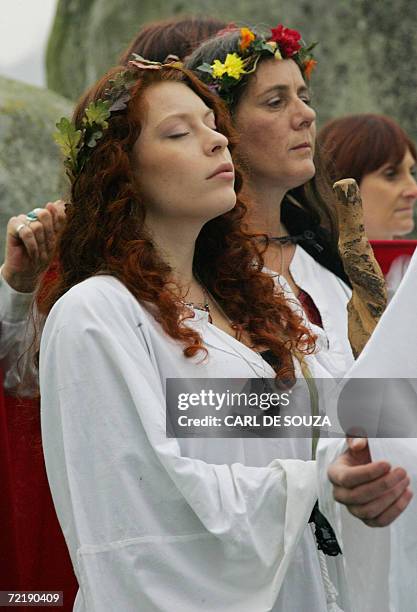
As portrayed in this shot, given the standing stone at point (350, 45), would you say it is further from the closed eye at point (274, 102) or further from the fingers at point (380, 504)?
the fingers at point (380, 504)

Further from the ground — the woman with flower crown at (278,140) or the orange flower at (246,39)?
the orange flower at (246,39)

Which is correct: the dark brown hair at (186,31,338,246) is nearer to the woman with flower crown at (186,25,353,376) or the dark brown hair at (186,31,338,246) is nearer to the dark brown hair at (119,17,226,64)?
the woman with flower crown at (186,25,353,376)

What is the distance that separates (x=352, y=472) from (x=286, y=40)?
1.28 m

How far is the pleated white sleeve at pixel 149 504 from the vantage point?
2.02 meters

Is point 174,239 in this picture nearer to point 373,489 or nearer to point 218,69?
point 218,69

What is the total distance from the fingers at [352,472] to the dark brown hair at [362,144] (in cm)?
183

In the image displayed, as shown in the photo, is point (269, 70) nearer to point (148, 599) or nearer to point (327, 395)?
point (327, 395)

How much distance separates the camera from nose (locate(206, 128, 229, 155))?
227cm

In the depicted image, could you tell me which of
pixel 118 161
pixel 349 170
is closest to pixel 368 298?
pixel 118 161

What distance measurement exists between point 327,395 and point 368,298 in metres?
0.18

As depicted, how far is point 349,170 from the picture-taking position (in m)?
3.62

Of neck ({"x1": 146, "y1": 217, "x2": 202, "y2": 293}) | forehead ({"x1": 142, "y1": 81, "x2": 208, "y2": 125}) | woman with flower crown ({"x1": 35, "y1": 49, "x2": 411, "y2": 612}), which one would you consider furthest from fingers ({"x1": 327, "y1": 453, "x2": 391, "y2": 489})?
forehead ({"x1": 142, "y1": 81, "x2": 208, "y2": 125})

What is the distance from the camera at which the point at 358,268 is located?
230cm

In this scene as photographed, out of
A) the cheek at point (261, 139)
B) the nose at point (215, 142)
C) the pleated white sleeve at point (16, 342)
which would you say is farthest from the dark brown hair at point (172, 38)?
the nose at point (215, 142)
